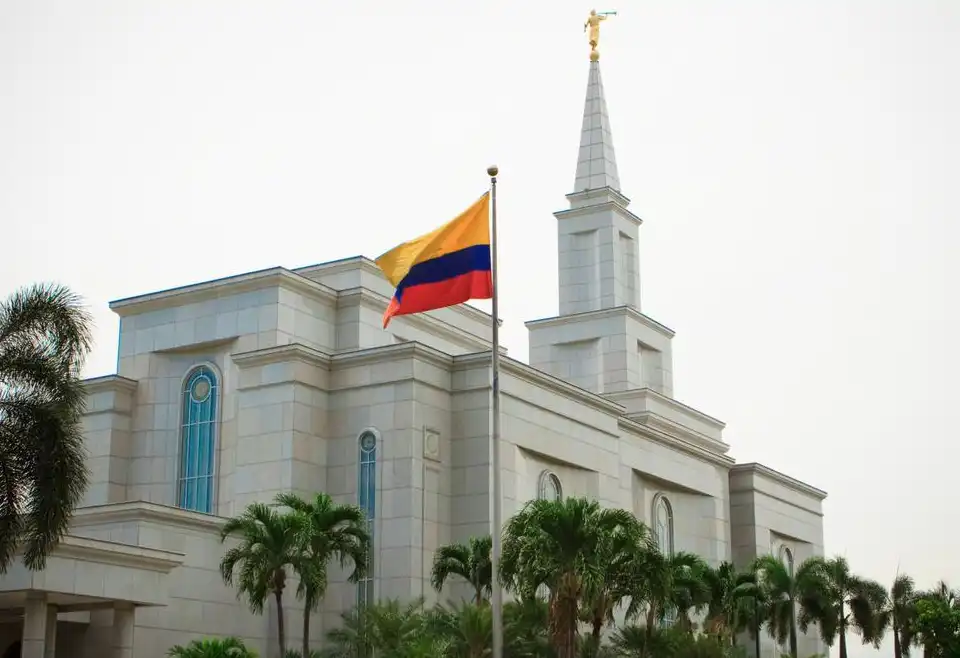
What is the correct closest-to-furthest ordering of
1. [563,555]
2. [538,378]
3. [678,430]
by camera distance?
1. [563,555]
2. [538,378]
3. [678,430]

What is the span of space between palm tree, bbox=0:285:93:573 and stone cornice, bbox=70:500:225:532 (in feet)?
31.1

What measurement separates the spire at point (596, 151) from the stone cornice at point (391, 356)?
1544 cm

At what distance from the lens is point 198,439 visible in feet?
133

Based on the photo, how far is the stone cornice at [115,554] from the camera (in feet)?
93.1

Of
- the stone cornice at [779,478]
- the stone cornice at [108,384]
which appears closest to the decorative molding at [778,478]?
the stone cornice at [779,478]

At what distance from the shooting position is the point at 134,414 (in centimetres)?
4181

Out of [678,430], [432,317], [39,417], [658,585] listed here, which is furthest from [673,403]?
[39,417]

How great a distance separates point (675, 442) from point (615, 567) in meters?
18.8

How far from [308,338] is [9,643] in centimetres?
1155

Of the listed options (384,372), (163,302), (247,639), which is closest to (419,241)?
(384,372)

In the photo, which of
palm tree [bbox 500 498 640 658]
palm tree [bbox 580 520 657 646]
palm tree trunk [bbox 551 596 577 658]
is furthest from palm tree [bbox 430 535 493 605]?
palm tree trunk [bbox 551 596 577 658]

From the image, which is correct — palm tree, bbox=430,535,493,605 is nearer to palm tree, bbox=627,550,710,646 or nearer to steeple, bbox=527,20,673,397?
palm tree, bbox=627,550,710,646

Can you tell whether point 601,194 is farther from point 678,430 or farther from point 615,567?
point 615,567

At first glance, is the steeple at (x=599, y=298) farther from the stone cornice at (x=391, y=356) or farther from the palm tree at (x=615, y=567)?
the palm tree at (x=615, y=567)
